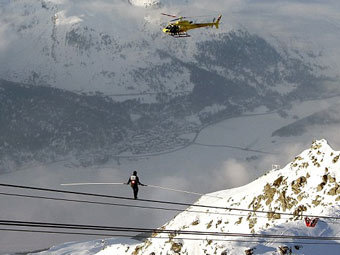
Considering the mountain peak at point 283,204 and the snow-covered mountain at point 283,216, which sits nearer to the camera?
the snow-covered mountain at point 283,216

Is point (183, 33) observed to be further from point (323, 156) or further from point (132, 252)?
point (132, 252)

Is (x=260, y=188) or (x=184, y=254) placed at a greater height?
(x=260, y=188)

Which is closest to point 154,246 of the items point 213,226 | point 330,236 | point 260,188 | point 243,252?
point 213,226

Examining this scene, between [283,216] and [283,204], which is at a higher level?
[283,204]

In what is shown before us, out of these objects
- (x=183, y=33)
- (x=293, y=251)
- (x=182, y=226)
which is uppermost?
(x=183, y=33)

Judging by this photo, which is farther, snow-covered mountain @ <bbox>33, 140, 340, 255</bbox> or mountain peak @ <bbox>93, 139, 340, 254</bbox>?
mountain peak @ <bbox>93, 139, 340, 254</bbox>

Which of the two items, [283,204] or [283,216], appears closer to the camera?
[283,216]

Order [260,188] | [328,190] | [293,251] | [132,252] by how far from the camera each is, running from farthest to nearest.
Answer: [132,252] → [260,188] → [328,190] → [293,251]

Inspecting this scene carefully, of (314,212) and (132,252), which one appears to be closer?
(314,212)
